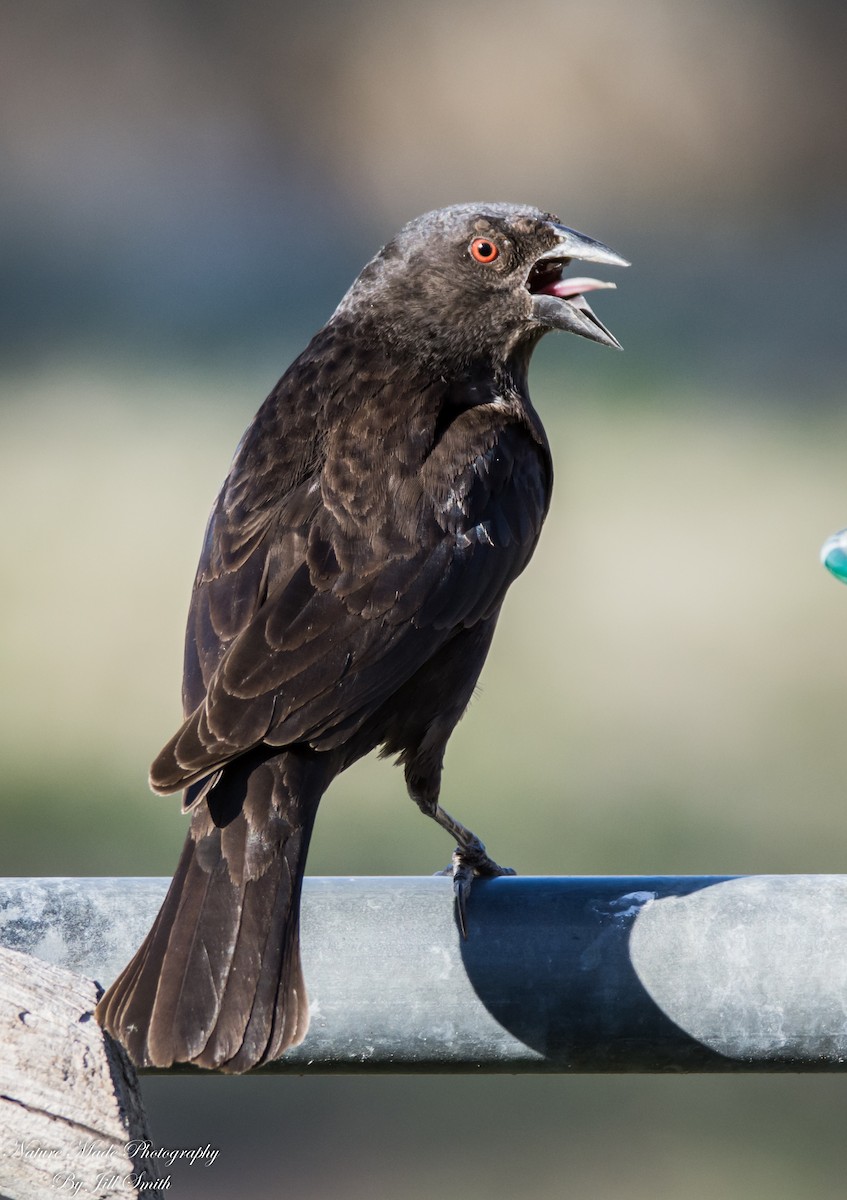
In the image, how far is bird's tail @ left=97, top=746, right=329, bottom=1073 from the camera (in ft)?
7.95

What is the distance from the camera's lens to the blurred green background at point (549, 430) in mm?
5363

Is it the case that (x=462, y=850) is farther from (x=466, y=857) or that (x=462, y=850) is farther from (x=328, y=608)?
(x=328, y=608)

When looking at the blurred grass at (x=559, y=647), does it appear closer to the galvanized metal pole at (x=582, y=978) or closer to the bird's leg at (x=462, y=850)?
the bird's leg at (x=462, y=850)

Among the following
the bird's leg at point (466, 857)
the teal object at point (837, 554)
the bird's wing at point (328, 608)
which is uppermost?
the teal object at point (837, 554)

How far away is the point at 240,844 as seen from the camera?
277 cm

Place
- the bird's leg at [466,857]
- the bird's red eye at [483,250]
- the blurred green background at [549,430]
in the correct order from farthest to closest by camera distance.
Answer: the blurred green background at [549,430] → the bird's red eye at [483,250] → the bird's leg at [466,857]

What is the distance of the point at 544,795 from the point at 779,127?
945 cm

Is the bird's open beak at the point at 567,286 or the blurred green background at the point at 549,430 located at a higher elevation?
the bird's open beak at the point at 567,286

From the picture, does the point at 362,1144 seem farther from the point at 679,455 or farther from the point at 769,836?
the point at 679,455

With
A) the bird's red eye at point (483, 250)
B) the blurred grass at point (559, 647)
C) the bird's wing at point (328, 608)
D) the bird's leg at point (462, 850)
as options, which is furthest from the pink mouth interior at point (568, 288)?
the blurred grass at point (559, 647)

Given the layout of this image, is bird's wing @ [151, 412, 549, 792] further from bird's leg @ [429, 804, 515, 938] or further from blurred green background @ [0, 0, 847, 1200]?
blurred green background @ [0, 0, 847, 1200]

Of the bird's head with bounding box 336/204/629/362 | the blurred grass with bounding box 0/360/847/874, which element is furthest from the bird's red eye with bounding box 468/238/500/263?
the blurred grass with bounding box 0/360/847/874

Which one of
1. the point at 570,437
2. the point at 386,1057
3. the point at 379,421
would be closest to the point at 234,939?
the point at 386,1057

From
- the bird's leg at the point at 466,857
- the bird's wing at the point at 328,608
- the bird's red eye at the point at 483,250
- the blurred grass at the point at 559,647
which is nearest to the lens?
the bird's wing at the point at 328,608
